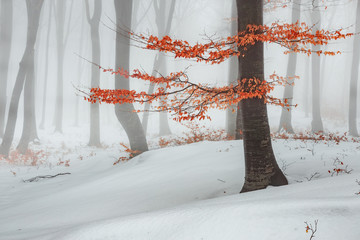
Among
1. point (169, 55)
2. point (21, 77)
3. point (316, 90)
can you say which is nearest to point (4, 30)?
point (21, 77)

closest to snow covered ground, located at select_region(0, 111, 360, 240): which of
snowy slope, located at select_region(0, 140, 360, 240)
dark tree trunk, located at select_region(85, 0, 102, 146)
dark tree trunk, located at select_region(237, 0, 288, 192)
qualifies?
snowy slope, located at select_region(0, 140, 360, 240)

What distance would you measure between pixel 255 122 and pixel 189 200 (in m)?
1.75

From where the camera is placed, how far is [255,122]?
3814 millimetres

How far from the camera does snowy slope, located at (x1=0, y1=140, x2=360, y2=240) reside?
218cm

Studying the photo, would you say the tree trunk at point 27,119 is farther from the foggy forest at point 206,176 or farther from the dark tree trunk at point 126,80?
the dark tree trunk at point 126,80

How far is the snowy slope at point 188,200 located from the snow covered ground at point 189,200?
0.01m

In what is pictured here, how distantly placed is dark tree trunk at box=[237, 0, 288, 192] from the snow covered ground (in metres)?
0.39

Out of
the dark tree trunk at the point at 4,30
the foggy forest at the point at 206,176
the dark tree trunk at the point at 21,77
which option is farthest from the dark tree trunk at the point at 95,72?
the foggy forest at the point at 206,176

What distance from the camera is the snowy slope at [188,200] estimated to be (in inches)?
86.0

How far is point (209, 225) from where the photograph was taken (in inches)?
93.3

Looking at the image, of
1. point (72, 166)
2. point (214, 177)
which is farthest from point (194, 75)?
point (214, 177)

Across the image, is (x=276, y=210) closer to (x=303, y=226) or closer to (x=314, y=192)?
(x=303, y=226)

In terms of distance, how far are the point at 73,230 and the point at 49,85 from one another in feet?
245

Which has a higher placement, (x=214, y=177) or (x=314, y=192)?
(x=314, y=192)
